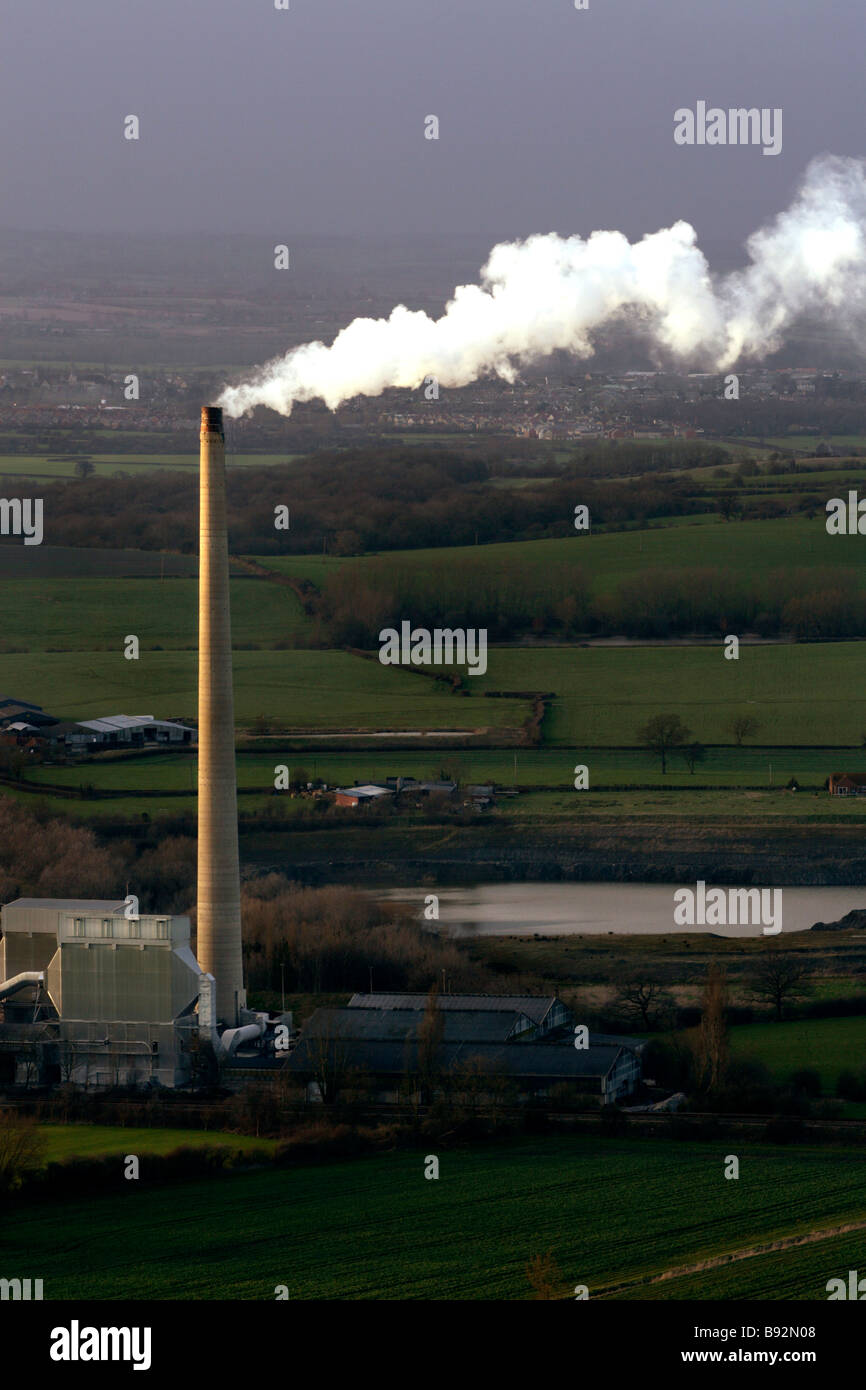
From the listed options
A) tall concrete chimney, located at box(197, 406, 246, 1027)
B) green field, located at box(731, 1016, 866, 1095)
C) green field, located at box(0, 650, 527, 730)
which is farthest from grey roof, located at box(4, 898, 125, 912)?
green field, located at box(0, 650, 527, 730)

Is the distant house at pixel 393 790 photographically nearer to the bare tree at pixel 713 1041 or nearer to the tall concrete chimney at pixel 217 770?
the tall concrete chimney at pixel 217 770

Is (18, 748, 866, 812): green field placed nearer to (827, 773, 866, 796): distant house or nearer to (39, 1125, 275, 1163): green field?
(827, 773, 866, 796): distant house

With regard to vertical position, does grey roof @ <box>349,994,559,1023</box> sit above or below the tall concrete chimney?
below

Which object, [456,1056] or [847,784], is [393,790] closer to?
[847,784]

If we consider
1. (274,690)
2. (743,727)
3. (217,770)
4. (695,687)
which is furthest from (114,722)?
(217,770)

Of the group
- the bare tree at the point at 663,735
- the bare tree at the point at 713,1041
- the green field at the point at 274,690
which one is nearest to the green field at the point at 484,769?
the bare tree at the point at 663,735
